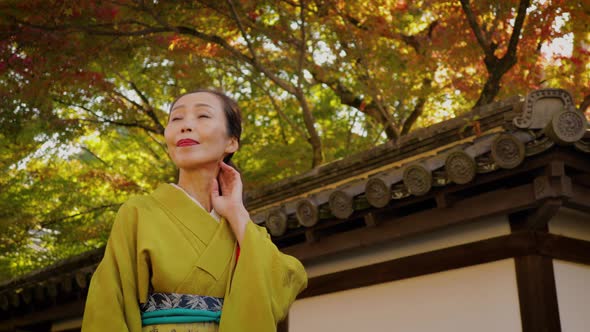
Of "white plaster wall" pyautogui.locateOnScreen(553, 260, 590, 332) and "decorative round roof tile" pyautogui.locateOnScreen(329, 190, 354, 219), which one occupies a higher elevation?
"decorative round roof tile" pyautogui.locateOnScreen(329, 190, 354, 219)

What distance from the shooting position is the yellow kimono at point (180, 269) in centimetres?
262

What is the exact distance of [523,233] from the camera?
19.4 feet

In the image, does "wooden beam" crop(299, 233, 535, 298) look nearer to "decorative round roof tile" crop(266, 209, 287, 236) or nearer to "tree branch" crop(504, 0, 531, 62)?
"decorative round roof tile" crop(266, 209, 287, 236)

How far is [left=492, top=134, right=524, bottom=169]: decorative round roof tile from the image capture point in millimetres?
5258

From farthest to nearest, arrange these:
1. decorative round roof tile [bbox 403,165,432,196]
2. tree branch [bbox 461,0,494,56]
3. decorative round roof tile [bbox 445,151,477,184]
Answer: tree branch [bbox 461,0,494,56] < decorative round roof tile [bbox 403,165,432,196] < decorative round roof tile [bbox 445,151,477,184]

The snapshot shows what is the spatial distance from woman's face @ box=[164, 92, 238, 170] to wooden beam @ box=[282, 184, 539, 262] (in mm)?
3342

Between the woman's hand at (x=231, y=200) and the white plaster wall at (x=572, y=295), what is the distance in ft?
12.6

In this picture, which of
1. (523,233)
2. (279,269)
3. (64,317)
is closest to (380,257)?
(523,233)

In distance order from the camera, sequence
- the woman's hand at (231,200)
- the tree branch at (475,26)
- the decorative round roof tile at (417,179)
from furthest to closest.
Answer: 1. the tree branch at (475,26)
2. the decorative round roof tile at (417,179)
3. the woman's hand at (231,200)

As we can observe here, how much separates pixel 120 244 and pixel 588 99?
31.3ft

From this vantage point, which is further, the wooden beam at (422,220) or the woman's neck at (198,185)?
the wooden beam at (422,220)

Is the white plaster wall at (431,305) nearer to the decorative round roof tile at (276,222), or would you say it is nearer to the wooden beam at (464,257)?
the wooden beam at (464,257)

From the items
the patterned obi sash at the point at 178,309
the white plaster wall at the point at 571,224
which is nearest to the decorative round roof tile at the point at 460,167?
the white plaster wall at the point at 571,224

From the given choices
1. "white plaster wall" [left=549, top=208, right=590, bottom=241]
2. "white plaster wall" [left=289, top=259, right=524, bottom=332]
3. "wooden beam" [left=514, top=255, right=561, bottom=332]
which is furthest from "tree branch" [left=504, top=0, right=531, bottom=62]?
"wooden beam" [left=514, top=255, right=561, bottom=332]
